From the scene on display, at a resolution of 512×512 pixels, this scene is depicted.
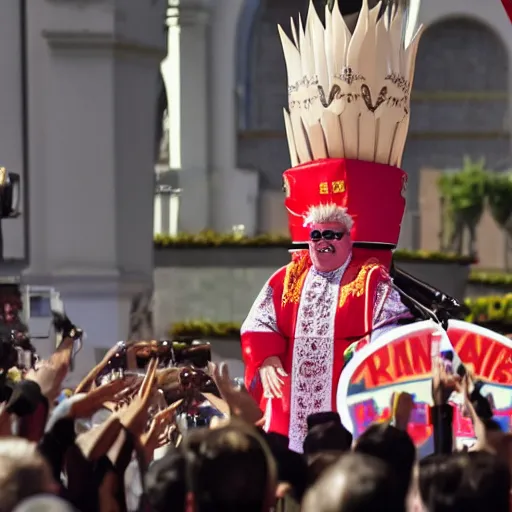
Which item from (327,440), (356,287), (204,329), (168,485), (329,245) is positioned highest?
(329,245)

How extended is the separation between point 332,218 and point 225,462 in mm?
1920

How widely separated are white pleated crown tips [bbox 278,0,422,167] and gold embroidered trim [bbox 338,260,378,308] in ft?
1.32

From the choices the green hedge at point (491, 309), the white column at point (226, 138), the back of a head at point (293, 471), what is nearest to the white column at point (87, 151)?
the white column at point (226, 138)

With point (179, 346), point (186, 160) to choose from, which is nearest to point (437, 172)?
point (186, 160)

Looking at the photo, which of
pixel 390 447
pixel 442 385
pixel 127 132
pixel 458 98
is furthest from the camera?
pixel 458 98

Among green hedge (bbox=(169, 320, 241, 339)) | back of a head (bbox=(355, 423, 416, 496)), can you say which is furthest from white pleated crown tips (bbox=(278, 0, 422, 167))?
Result: green hedge (bbox=(169, 320, 241, 339))

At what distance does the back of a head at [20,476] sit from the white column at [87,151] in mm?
4588

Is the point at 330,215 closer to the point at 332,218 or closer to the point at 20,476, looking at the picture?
the point at 332,218

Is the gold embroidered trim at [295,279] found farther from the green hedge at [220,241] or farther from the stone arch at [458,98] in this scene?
the stone arch at [458,98]

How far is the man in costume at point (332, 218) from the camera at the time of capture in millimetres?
3785

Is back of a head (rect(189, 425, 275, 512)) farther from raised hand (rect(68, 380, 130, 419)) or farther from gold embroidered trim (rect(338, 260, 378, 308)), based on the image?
gold embroidered trim (rect(338, 260, 378, 308))

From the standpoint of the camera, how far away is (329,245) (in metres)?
3.82

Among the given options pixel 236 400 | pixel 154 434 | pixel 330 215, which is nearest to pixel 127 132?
pixel 330 215

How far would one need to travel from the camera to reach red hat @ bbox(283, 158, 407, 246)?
3.86 m
